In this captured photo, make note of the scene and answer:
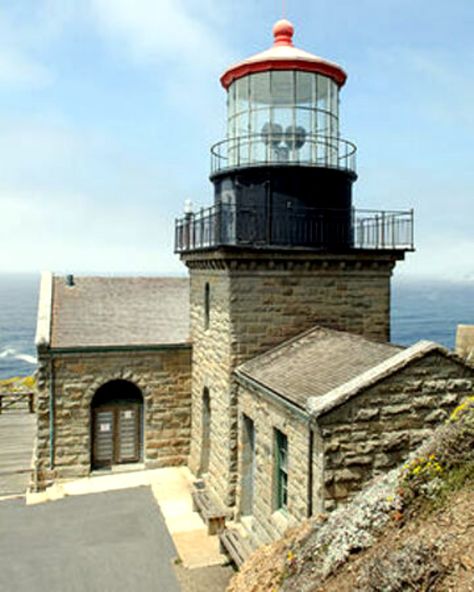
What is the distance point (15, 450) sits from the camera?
17578 millimetres

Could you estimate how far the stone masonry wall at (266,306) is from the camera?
12.6 metres

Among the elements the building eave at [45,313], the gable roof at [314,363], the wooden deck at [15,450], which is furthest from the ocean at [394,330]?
the gable roof at [314,363]

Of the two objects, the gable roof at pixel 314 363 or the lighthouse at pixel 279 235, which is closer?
the gable roof at pixel 314 363

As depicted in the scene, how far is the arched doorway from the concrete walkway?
0.59 metres

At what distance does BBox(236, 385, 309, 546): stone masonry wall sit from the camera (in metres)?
9.48

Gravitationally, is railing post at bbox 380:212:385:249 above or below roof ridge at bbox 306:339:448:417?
above

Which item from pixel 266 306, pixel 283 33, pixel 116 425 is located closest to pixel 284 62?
pixel 283 33

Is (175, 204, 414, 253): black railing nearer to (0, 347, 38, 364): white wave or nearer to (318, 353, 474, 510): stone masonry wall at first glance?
(318, 353, 474, 510): stone masonry wall

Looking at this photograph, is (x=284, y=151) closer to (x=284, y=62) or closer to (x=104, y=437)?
(x=284, y=62)

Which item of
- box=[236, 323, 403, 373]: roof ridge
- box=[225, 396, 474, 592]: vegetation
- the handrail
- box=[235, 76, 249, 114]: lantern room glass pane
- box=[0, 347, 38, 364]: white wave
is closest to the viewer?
box=[225, 396, 474, 592]: vegetation

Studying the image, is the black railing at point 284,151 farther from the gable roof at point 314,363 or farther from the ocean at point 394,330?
the ocean at point 394,330

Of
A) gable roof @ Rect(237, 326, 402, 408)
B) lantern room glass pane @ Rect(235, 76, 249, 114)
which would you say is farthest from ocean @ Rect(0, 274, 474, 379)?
gable roof @ Rect(237, 326, 402, 408)

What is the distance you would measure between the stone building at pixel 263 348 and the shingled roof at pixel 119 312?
0.19 ft

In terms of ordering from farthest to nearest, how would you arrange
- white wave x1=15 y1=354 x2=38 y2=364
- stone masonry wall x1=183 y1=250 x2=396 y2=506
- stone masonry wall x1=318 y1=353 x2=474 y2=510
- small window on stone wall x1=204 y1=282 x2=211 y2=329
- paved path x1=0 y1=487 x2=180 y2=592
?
1. white wave x1=15 y1=354 x2=38 y2=364
2. small window on stone wall x1=204 y1=282 x2=211 y2=329
3. stone masonry wall x1=183 y1=250 x2=396 y2=506
4. paved path x1=0 y1=487 x2=180 y2=592
5. stone masonry wall x1=318 y1=353 x2=474 y2=510
